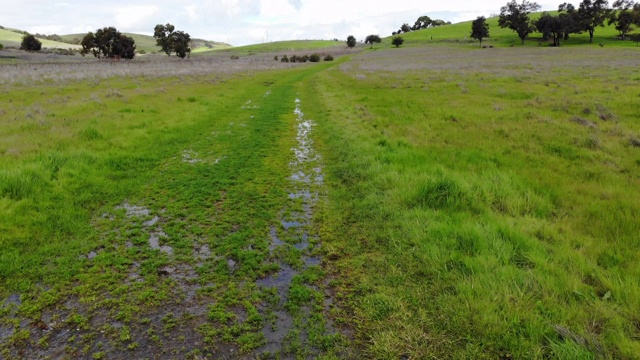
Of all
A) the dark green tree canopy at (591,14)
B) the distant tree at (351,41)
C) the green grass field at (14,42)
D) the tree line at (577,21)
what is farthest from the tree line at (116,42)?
the dark green tree canopy at (591,14)

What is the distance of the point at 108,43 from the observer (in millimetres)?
86312

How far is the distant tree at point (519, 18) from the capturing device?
10273cm

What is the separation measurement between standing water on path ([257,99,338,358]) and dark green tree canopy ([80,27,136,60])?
326ft

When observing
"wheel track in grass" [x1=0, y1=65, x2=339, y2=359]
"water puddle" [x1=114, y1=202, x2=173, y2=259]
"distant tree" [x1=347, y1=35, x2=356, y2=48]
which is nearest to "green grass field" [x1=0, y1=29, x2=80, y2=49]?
"distant tree" [x1=347, y1=35, x2=356, y2=48]

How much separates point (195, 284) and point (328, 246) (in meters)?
2.25

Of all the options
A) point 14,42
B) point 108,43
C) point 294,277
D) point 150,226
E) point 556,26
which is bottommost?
point 294,277

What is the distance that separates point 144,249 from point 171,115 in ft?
42.2

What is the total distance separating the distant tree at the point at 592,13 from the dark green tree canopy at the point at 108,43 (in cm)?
12909

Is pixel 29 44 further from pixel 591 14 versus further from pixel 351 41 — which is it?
pixel 591 14

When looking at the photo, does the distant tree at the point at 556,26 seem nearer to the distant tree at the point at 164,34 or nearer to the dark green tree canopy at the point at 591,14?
the dark green tree canopy at the point at 591,14

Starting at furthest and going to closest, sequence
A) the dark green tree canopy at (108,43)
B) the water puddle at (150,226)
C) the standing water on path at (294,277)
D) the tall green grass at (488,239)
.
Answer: the dark green tree canopy at (108,43), the water puddle at (150,226), the standing water on path at (294,277), the tall green grass at (488,239)

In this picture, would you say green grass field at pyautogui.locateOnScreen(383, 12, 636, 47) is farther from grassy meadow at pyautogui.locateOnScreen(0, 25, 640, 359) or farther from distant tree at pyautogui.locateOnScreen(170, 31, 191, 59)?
grassy meadow at pyautogui.locateOnScreen(0, 25, 640, 359)

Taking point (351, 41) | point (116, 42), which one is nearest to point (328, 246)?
point (116, 42)

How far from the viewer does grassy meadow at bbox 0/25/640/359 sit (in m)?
3.86
